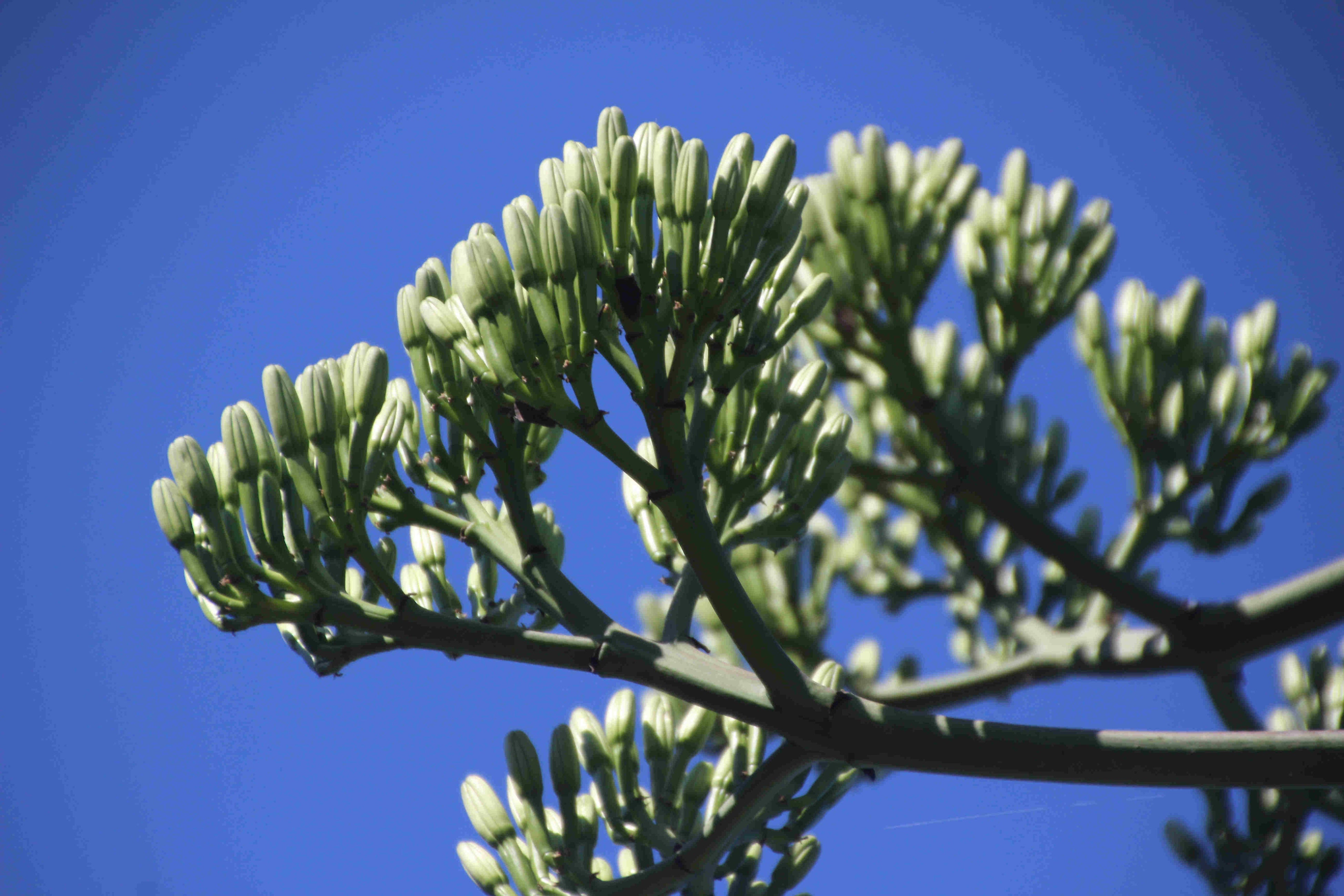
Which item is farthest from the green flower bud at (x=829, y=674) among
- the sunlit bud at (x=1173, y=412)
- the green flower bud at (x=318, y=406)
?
the sunlit bud at (x=1173, y=412)

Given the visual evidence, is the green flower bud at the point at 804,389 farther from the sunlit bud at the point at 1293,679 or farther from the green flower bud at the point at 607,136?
the sunlit bud at the point at 1293,679

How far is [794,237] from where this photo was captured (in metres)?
2.55

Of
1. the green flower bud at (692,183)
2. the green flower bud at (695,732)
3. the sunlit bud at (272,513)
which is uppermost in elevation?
the green flower bud at (692,183)

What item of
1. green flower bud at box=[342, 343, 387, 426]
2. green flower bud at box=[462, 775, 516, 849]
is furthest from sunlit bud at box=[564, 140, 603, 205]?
green flower bud at box=[462, 775, 516, 849]

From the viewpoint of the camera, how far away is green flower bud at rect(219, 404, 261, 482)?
247cm

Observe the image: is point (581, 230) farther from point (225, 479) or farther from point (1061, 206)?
point (1061, 206)

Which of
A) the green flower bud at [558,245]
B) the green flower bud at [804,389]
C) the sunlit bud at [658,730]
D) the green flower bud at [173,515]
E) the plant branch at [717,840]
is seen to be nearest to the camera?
the green flower bud at [558,245]

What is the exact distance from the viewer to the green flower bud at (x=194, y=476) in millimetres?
2475

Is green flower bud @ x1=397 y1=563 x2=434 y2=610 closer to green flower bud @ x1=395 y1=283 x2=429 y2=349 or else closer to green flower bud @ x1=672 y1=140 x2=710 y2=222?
green flower bud @ x1=395 y1=283 x2=429 y2=349

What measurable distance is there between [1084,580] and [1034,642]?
534mm

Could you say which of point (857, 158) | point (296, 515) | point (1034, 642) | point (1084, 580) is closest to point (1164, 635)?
point (1084, 580)

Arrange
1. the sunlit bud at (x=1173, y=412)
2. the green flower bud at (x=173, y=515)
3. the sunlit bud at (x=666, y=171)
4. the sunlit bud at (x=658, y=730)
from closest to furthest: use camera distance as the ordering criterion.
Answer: the sunlit bud at (x=666, y=171) → the green flower bud at (x=173, y=515) → the sunlit bud at (x=658, y=730) → the sunlit bud at (x=1173, y=412)

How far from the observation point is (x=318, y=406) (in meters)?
2.50

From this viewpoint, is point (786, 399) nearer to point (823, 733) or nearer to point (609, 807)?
point (823, 733)
